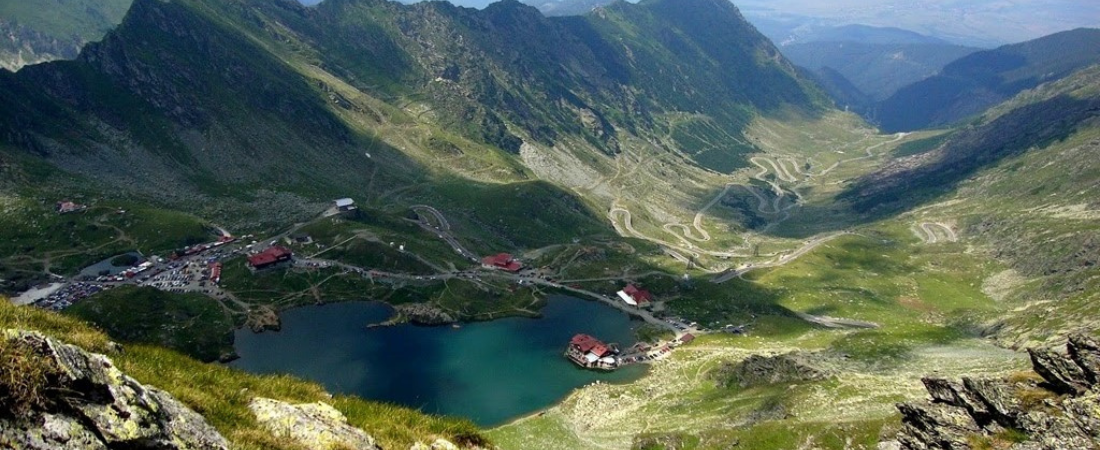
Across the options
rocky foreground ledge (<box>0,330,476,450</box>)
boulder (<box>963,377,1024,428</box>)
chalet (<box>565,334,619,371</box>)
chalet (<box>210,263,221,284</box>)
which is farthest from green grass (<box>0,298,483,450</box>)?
chalet (<box>210,263,221,284</box>)

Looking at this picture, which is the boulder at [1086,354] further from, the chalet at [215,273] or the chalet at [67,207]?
the chalet at [67,207]

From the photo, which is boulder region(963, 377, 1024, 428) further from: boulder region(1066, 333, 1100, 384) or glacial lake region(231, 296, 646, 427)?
glacial lake region(231, 296, 646, 427)

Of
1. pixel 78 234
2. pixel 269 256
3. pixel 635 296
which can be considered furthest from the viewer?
pixel 78 234

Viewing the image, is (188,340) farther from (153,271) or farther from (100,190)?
(100,190)

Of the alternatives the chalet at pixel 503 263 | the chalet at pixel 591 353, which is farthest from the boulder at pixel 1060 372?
the chalet at pixel 503 263

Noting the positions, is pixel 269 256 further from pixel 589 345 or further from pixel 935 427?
Result: pixel 935 427

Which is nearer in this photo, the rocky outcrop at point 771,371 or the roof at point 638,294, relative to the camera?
the rocky outcrop at point 771,371

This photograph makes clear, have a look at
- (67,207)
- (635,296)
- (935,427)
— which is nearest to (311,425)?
(935,427)
